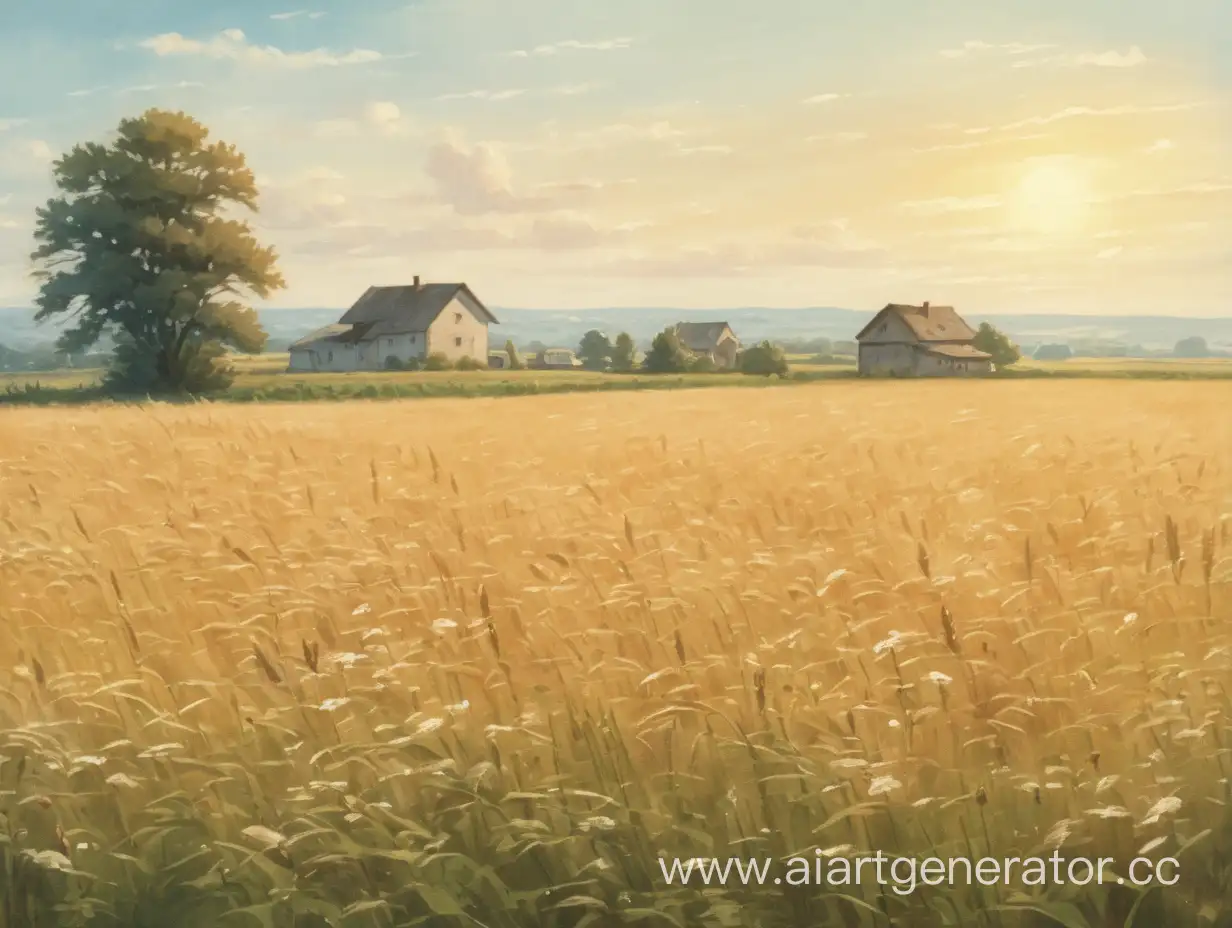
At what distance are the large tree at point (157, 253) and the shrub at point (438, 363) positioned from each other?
20.5 metres

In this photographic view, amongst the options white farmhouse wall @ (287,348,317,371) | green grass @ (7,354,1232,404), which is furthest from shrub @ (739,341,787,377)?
white farmhouse wall @ (287,348,317,371)

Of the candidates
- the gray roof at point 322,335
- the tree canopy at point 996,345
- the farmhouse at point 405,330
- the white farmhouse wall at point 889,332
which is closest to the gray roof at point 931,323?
the white farmhouse wall at point 889,332

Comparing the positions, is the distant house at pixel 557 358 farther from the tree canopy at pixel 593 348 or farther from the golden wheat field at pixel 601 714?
the golden wheat field at pixel 601 714

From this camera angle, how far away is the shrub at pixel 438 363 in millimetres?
56125

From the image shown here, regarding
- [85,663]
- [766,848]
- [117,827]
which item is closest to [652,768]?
[766,848]

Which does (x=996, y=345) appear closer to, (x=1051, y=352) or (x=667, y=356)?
(x=1051, y=352)

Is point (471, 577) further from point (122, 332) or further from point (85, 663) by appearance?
point (122, 332)

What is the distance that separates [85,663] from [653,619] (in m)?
2.18

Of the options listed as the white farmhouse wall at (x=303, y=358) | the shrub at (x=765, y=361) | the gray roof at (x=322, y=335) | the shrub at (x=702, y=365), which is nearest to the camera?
the shrub at (x=765, y=361)

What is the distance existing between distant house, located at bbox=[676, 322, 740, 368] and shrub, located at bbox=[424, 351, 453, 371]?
16.2m

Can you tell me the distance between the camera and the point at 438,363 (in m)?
56.4

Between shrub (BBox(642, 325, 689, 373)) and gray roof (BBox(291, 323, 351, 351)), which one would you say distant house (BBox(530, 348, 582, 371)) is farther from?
shrub (BBox(642, 325, 689, 373))

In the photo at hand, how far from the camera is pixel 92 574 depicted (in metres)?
5.39

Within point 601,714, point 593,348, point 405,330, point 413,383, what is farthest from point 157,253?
point 593,348
